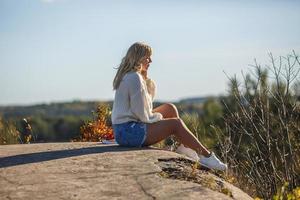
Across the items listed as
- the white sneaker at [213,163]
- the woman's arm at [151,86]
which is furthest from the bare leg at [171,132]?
the woman's arm at [151,86]

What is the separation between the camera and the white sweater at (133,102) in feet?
22.5

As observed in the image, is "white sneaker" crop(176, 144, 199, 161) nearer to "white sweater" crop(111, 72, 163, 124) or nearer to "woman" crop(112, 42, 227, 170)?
"woman" crop(112, 42, 227, 170)

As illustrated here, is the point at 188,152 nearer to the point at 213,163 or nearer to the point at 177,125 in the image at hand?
the point at 177,125

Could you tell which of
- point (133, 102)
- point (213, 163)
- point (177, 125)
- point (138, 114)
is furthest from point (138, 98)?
point (213, 163)

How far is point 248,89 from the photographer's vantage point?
745 centimetres

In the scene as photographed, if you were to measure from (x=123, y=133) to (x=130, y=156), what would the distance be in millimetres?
681

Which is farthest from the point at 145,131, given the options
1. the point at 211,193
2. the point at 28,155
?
the point at 211,193

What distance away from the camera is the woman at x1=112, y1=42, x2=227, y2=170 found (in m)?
6.87

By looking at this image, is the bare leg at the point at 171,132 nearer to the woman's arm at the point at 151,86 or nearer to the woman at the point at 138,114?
the woman at the point at 138,114

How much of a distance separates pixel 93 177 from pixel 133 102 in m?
1.46

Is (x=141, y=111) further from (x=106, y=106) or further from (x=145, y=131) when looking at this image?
(x=106, y=106)

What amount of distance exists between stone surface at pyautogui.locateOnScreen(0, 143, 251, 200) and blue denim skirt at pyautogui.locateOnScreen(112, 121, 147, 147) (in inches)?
7.6

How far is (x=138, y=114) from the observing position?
271 inches

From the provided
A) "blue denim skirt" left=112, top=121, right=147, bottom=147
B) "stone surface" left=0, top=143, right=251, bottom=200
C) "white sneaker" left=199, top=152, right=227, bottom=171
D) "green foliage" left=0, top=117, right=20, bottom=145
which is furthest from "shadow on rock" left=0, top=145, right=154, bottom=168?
"green foliage" left=0, top=117, right=20, bottom=145
